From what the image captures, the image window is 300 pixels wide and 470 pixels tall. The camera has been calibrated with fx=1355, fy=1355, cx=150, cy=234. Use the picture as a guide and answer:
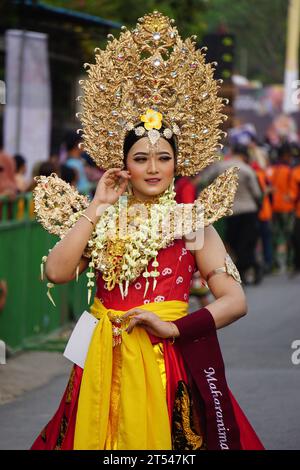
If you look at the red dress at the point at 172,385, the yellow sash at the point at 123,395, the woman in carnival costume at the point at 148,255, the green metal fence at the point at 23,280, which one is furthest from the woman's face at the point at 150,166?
the green metal fence at the point at 23,280

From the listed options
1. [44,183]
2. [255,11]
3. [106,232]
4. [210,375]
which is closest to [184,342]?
[210,375]

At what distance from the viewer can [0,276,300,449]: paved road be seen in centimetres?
820

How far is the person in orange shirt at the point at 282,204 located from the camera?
66.2 ft

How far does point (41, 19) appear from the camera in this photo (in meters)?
16.6

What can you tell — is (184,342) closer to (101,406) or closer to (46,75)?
(101,406)

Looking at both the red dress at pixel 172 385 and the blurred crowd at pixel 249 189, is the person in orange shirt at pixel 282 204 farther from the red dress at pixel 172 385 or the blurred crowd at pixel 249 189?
the red dress at pixel 172 385

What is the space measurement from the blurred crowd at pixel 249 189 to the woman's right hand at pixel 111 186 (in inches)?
258

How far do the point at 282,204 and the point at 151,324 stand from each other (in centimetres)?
1564

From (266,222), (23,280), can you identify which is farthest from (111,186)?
(266,222)

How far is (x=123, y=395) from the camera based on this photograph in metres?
5.43

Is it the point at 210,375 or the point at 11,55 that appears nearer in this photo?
the point at 210,375

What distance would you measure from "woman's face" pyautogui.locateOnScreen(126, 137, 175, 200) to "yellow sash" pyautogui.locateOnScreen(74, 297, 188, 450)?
0.48m

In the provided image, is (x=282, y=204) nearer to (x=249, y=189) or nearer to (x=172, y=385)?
(x=249, y=189)

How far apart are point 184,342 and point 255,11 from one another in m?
48.5
